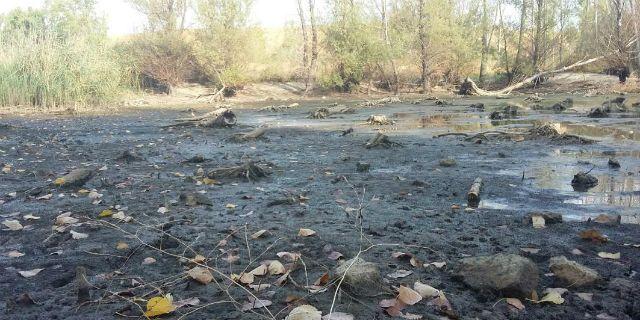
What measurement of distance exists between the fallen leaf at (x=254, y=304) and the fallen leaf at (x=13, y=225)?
2462 millimetres

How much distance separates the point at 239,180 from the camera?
591 cm

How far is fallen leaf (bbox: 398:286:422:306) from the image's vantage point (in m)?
2.48

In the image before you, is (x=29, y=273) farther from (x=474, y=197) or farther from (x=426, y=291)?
(x=474, y=197)

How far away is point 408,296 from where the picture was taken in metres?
2.51

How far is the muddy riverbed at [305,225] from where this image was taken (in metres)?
2.54

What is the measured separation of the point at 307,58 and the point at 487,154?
28050 millimetres

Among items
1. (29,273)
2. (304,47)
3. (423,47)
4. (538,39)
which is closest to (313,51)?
(304,47)

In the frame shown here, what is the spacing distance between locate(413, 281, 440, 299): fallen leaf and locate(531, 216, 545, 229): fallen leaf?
1589 mm

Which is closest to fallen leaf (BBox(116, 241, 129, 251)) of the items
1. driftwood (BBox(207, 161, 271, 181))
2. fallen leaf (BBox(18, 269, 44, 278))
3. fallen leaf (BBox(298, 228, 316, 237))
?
fallen leaf (BBox(18, 269, 44, 278))

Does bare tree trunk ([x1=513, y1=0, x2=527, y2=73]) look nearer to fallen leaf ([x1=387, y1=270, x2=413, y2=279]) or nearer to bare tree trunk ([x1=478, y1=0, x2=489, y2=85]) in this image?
bare tree trunk ([x1=478, y1=0, x2=489, y2=85])

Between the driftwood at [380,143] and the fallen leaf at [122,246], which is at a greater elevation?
the driftwood at [380,143]

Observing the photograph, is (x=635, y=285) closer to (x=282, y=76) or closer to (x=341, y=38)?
(x=341, y=38)

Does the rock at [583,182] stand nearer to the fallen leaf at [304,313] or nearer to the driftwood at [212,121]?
the fallen leaf at [304,313]

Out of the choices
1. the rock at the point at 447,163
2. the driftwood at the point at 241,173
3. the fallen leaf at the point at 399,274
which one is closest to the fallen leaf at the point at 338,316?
the fallen leaf at the point at 399,274
